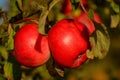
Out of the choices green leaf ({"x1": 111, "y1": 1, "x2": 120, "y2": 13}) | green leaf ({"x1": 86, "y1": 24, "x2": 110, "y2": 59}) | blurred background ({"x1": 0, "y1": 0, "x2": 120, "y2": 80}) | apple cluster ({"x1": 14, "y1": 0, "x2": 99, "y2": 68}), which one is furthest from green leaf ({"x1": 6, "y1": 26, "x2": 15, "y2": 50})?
blurred background ({"x1": 0, "y1": 0, "x2": 120, "y2": 80})

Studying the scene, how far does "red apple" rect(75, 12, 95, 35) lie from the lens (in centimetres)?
200

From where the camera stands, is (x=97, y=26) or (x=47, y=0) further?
(x=47, y=0)

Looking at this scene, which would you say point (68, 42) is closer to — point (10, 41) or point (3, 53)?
point (10, 41)

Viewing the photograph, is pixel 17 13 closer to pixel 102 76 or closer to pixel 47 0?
Result: pixel 47 0

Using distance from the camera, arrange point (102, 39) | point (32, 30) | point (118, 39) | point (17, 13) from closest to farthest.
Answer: point (102, 39) < point (32, 30) < point (17, 13) < point (118, 39)

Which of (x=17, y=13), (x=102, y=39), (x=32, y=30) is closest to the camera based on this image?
(x=102, y=39)

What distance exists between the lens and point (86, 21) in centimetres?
203

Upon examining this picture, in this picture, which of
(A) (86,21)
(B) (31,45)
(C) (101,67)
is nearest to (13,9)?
(B) (31,45)

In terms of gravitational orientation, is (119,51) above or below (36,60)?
A: below

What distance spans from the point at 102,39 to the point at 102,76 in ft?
11.1

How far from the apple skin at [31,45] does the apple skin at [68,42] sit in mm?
90

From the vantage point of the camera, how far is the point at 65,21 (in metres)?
1.95

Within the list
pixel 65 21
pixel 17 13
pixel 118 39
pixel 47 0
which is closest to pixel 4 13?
pixel 17 13

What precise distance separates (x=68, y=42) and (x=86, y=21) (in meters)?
0.17
